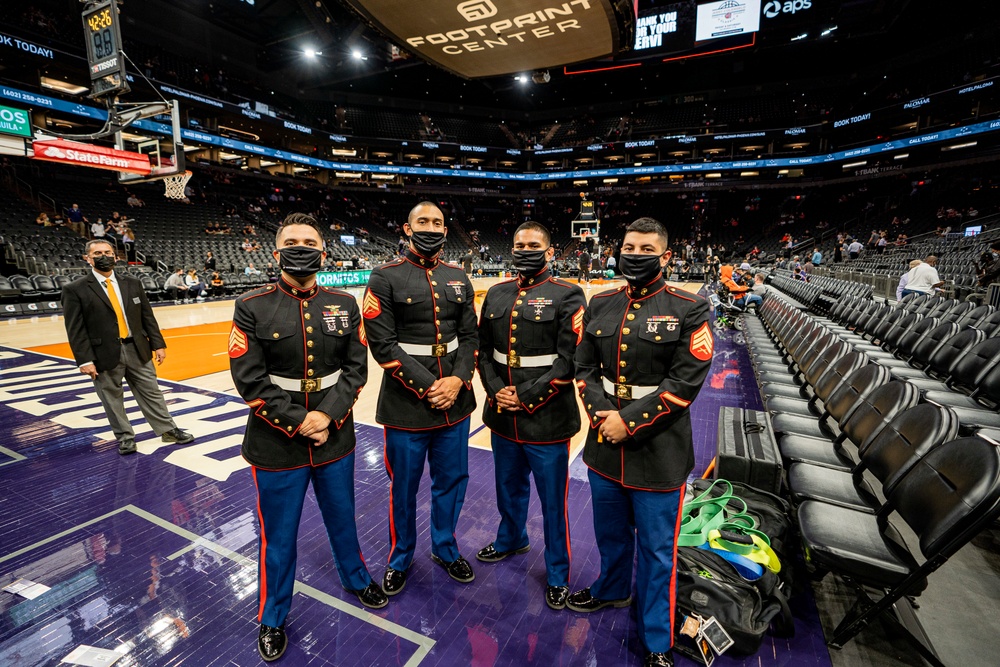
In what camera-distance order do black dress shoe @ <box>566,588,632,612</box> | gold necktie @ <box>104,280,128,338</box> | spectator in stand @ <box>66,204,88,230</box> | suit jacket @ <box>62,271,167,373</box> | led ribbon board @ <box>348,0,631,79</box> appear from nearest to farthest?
black dress shoe @ <box>566,588,632,612</box>
led ribbon board @ <box>348,0,631,79</box>
suit jacket @ <box>62,271,167,373</box>
gold necktie @ <box>104,280,128,338</box>
spectator in stand @ <box>66,204,88,230</box>

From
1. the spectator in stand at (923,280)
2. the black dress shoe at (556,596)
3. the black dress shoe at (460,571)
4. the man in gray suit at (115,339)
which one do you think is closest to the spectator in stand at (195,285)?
the man in gray suit at (115,339)

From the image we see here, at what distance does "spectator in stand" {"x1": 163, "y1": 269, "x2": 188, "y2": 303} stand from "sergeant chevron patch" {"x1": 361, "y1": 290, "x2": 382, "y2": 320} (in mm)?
17747

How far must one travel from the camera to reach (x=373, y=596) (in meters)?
2.46

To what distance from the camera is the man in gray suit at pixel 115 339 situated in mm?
4105

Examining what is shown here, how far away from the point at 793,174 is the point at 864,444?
45273 mm

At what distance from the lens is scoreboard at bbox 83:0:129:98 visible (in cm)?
767

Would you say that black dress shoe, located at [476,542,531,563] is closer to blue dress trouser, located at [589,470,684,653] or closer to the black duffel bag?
blue dress trouser, located at [589,470,684,653]

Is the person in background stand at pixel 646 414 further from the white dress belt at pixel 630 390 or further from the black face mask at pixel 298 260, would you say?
the black face mask at pixel 298 260

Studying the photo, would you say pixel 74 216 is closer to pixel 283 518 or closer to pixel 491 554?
pixel 283 518

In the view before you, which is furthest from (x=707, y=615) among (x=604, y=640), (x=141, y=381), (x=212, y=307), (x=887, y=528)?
(x=212, y=307)

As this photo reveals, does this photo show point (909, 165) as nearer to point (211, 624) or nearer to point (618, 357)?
point (618, 357)

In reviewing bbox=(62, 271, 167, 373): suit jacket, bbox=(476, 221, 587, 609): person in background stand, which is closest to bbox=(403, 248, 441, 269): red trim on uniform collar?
bbox=(476, 221, 587, 609): person in background stand

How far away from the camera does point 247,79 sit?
30.4 m

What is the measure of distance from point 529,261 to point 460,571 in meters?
1.92
